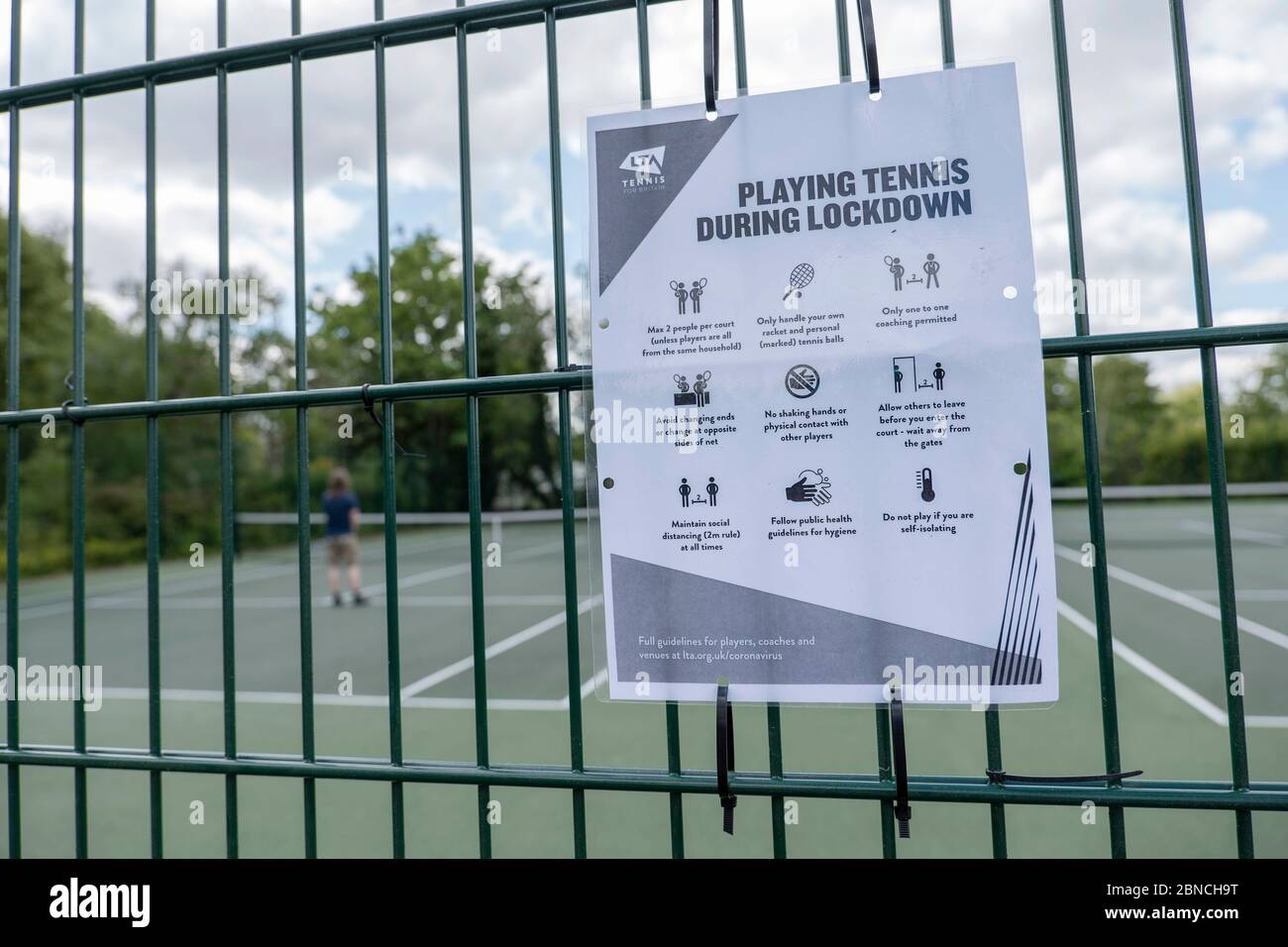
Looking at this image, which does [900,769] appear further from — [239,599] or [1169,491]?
[239,599]

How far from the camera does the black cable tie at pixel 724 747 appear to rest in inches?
62.1

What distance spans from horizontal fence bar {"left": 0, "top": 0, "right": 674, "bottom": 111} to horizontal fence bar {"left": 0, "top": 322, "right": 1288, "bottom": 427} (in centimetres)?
78

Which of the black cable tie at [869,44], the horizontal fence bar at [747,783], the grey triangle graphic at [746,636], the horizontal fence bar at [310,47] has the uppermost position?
the horizontal fence bar at [310,47]

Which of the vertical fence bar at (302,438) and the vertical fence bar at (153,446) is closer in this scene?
the vertical fence bar at (302,438)

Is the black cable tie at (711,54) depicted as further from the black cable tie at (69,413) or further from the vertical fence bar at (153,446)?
the black cable tie at (69,413)

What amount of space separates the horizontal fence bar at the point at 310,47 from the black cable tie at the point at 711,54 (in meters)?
0.17

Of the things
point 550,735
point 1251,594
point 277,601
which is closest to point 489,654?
point 550,735

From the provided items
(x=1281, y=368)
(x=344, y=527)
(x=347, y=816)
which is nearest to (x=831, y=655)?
(x=347, y=816)

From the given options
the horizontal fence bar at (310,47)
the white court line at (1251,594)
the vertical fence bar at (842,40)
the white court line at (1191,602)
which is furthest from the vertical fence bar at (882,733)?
the white court line at (1251,594)

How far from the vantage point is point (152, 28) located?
2.10 meters

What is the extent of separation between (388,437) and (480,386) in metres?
0.24

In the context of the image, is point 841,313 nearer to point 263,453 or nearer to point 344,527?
point 344,527

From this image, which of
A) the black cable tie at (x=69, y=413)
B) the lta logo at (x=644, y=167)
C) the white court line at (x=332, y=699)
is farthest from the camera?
the white court line at (x=332, y=699)

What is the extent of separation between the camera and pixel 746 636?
1.62m
